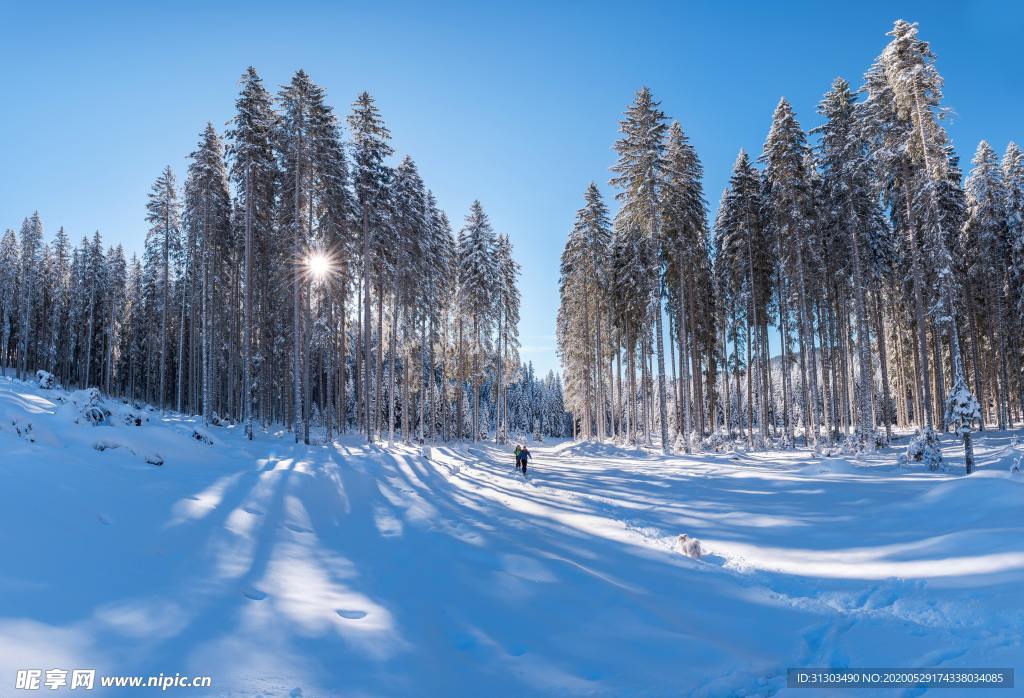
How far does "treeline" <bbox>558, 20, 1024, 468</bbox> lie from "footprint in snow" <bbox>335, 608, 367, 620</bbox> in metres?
20.6

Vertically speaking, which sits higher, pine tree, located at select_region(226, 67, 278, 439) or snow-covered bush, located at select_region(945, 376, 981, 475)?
pine tree, located at select_region(226, 67, 278, 439)

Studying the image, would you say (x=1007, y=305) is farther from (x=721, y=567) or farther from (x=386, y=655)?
(x=386, y=655)

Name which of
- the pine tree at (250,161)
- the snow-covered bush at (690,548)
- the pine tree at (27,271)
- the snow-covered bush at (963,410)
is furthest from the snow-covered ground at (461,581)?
the pine tree at (27,271)

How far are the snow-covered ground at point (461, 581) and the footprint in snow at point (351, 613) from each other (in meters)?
0.04

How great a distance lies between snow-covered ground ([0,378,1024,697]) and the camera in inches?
189

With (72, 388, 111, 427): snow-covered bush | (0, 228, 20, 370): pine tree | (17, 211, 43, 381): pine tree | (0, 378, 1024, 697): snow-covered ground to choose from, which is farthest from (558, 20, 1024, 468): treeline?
(0, 228, 20, 370): pine tree

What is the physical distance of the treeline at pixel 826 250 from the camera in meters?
20.8

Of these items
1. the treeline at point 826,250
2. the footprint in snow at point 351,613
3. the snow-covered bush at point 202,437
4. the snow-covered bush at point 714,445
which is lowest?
the snow-covered bush at point 714,445

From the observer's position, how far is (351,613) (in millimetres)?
5977

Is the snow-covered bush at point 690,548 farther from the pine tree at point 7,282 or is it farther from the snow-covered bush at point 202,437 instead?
the pine tree at point 7,282

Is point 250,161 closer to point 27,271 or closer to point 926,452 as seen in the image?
point 926,452

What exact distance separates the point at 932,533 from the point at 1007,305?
31508mm

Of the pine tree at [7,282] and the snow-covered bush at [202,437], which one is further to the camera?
the pine tree at [7,282]

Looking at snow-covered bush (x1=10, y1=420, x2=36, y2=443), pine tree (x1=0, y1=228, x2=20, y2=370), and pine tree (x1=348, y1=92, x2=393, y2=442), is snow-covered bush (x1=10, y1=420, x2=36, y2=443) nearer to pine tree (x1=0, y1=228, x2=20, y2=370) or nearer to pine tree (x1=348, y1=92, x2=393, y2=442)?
pine tree (x1=348, y1=92, x2=393, y2=442)
